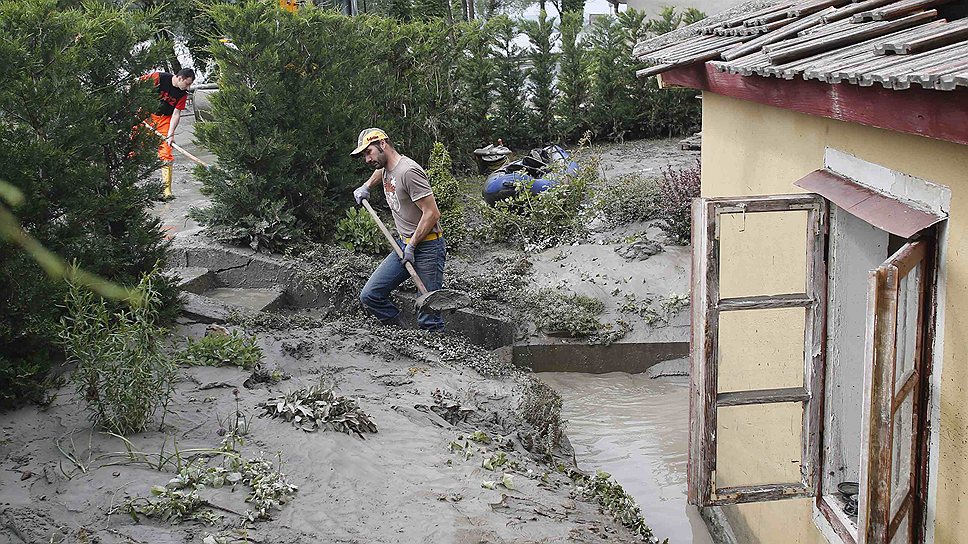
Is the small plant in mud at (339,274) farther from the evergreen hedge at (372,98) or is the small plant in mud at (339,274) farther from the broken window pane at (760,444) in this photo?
the broken window pane at (760,444)

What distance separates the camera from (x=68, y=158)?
21.2ft

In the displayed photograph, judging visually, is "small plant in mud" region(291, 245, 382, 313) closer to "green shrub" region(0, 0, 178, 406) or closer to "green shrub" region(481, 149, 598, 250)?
"green shrub" region(0, 0, 178, 406)

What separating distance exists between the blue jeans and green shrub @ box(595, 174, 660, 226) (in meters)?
3.49

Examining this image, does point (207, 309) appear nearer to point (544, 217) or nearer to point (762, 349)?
point (544, 217)

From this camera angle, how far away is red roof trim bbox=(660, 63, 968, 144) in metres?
2.96

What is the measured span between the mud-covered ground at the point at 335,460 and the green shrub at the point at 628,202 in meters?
4.16

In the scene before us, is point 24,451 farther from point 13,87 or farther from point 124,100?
point 124,100

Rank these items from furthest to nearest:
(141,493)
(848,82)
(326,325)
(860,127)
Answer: (326,325) → (141,493) → (860,127) → (848,82)

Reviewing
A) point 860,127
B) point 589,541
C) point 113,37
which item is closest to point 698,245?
point 860,127

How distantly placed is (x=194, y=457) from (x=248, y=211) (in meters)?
5.29

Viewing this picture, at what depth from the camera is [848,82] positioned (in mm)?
3490

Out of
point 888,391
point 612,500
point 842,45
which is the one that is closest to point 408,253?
point 612,500

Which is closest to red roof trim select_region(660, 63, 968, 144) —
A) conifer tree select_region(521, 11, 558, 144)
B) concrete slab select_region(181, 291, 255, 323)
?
concrete slab select_region(181, 291, 255, 323)

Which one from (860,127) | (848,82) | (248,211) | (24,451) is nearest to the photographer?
(848,82)
